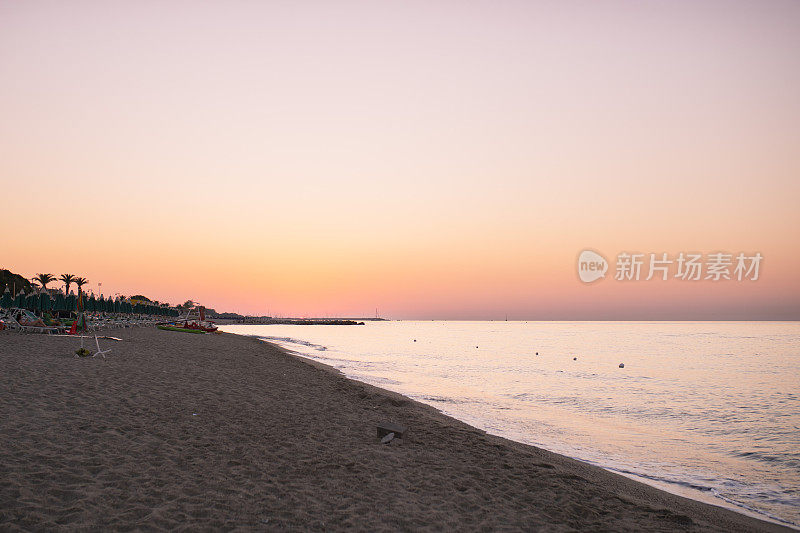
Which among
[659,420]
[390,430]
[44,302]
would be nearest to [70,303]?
[44,302]

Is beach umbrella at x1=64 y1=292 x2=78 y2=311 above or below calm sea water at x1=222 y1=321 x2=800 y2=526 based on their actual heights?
below

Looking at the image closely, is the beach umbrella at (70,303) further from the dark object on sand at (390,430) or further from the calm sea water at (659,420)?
the dark object on sand at (390,430)

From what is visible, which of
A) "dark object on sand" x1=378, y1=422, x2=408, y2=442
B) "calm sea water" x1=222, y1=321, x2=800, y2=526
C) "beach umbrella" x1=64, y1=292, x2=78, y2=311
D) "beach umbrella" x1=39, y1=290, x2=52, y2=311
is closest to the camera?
"calm sea water" x1=222, y1=321, x2=800, y2=526

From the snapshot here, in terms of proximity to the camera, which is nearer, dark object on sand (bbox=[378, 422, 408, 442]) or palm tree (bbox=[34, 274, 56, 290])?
dark object on sand (bbox=[378, 422, 408, 442])

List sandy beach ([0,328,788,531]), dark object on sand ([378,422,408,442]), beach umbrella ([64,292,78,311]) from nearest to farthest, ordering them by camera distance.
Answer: sandy beach ([0,328,788,531]) → dark object on sand ([378,422,408,442]) → beach umbrella ([64,292,78,311])

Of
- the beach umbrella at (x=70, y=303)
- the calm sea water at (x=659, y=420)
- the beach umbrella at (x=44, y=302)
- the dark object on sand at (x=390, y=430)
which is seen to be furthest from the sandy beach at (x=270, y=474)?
the beach umbrella at (x=70, y=303)

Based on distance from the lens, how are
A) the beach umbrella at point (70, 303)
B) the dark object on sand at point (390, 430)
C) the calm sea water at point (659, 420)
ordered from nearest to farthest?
the calm sea water at point (659, 420), the dark object on sand at point (390, 430), the beach umbrella at point (70, 303)

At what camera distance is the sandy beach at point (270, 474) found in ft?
22.2

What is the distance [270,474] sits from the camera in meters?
8.61

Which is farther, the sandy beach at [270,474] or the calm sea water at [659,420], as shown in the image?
the calm sea water at [659,420]

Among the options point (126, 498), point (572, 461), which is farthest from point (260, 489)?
point (572, 461)

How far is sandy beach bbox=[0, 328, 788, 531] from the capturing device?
22.2 feet

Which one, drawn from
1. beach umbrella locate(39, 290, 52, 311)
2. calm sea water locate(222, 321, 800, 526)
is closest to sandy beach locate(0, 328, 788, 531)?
calm sea water locate(222, 321, 800, 526)

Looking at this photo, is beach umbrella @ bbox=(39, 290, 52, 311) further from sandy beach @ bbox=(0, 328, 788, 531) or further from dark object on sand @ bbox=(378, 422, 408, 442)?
dark object on sand @ bbox=(378, 422, 408, 442)
